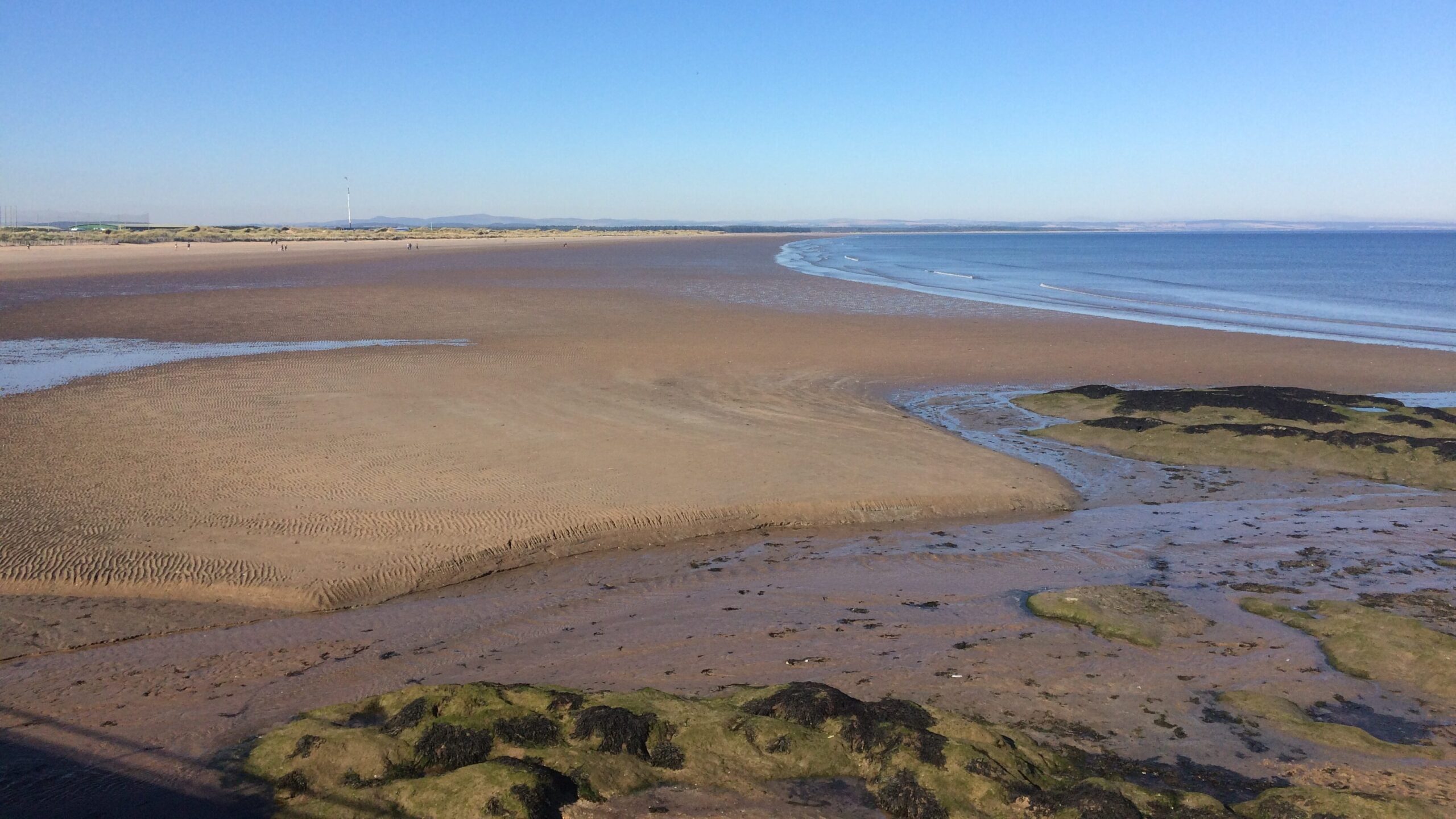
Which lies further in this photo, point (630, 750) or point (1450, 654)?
point (1450, 654)

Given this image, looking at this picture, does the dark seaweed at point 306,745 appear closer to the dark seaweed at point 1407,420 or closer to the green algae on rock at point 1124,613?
the green algae on rock at point 1124,613

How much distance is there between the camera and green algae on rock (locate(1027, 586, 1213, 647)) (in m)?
6.73

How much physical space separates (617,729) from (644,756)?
0.21 meters

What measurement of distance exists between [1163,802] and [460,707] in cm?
362

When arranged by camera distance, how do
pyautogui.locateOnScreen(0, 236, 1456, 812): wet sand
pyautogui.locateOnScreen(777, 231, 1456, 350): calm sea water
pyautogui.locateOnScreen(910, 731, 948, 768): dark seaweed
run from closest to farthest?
pyautogui.locateOnScreen(910, 731, 948, 768): dark seaweed < pyautogui.locateOnScreen(0, 236, 1456, 812): wet sand < pyautogui.locateOnScreen(777, 231, 1456, 350): calm sea water

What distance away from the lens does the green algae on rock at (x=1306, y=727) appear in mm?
5176

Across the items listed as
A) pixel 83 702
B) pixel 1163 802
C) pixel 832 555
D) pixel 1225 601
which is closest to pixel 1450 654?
pixel 1225 601

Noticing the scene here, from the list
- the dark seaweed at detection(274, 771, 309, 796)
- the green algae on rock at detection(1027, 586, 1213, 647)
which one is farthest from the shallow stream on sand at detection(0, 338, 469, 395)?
the green algae on rock at detection(1027, 586, 1213, 647)

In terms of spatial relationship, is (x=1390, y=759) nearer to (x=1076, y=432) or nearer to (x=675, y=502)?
(x=675, y=502)

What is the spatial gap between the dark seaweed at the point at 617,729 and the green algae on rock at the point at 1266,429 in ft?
31.1

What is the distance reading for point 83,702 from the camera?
5500 mm

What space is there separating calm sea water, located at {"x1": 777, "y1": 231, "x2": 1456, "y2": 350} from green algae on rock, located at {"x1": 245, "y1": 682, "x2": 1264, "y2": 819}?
26109 millimetres

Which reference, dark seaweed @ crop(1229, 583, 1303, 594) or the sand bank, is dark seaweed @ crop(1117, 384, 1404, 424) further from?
dark seaweed @ crop(1229, 583, 1303, 594)

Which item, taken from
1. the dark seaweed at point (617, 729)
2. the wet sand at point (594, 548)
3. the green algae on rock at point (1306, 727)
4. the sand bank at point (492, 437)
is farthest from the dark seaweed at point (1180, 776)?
the sand bank at point (492, 437)
